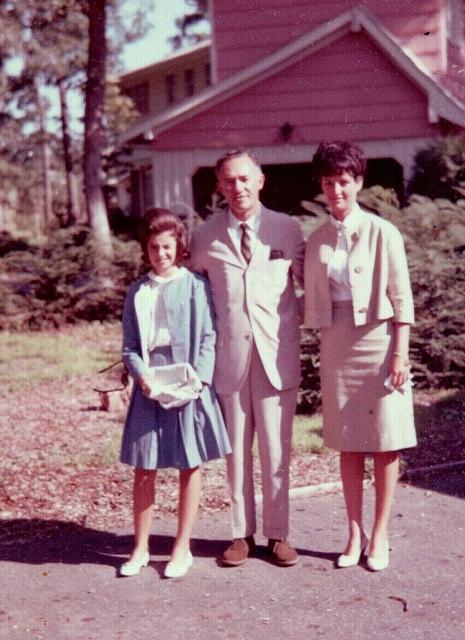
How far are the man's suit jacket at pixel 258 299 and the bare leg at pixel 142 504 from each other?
0.56 meters

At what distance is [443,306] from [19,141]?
156ft

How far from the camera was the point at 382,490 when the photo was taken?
4824 millimetres

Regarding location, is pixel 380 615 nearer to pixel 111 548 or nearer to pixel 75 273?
pixel 111 548

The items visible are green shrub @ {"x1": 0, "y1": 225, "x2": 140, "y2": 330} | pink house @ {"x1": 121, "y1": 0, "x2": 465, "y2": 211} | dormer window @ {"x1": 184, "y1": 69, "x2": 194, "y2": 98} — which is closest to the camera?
green shrub @ {"x1": 0, "y1": 225, "x2": 140, "y2": 330}

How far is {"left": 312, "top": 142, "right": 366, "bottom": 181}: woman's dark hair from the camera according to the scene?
4605 millimetres

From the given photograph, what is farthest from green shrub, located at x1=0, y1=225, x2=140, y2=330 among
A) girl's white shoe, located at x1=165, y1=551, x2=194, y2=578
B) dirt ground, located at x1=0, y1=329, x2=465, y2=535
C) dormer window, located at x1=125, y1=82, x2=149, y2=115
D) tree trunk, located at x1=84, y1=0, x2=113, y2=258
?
dormer window, located at x1=125, y1=82, x2=149, y2=115

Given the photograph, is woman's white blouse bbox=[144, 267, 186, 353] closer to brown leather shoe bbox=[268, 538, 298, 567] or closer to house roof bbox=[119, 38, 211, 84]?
brown leather shoe bbox=[268, 538, 298, 567]

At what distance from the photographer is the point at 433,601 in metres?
4.33

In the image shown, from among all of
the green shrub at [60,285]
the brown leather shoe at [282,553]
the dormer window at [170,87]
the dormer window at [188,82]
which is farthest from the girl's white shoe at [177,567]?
the dormer window at [170,87]

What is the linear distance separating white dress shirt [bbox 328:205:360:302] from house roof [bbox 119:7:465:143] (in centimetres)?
1069

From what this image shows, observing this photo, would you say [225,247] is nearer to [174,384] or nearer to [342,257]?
[342,257]

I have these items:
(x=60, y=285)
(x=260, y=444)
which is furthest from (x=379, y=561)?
(x=60, y=285)

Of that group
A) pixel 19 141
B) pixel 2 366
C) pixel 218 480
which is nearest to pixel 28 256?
pixel 2 366

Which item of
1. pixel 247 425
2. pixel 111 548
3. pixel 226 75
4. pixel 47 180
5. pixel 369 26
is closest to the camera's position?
pixel 247 425
